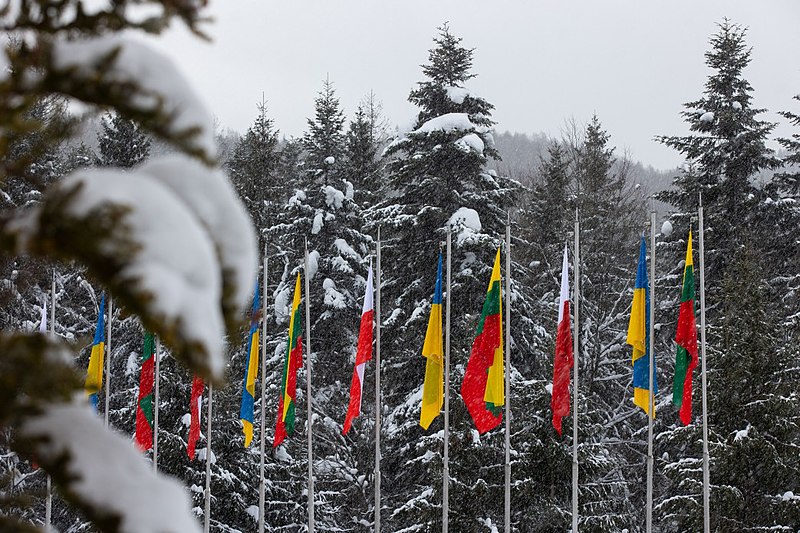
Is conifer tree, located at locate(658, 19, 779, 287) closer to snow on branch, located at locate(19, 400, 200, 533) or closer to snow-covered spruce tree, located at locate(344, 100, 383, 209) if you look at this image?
snow-covered spruce tree, located at locate(344, 100, 383, 209)

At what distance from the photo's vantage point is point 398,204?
872 inches

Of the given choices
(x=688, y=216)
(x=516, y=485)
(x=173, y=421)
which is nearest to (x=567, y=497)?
(x=516, y=485)

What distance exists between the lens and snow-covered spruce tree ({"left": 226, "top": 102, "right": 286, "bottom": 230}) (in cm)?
2983

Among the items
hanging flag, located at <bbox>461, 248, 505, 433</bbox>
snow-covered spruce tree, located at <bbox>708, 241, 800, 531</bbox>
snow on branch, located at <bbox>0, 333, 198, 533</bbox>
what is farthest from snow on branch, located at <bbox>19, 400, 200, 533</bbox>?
snow-covered spruce tree, located at <bbox>708, 241, 800, 531</bbox>

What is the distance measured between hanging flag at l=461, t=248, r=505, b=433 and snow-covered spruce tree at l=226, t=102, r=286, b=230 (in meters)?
15.9

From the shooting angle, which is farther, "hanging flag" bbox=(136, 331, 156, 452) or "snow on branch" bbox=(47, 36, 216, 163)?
"hanging flag" bbox=(136, 331, 156, 452)

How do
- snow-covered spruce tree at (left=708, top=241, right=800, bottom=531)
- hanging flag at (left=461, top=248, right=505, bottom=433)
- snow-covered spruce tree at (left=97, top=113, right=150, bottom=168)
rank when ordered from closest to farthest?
hanging flag at (left=461, top=248, right=505, bottom=433) < snow-covered spruce tree at (left=708, top=241, right=800, bottom=531) < snow-covered spruce tree at (left=97, top=113, right=150, bottom=168)

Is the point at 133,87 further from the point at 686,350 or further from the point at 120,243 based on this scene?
the point at 686,350

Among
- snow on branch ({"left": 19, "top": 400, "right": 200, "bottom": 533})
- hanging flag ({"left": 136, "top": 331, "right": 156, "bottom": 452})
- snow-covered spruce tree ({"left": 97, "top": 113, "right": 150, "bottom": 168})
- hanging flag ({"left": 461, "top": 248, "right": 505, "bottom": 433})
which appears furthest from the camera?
snow-covered spruce tree ({"left": 97, "top": 113, "right": 150, "bottom": 168})

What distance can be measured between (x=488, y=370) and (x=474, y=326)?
4.82m

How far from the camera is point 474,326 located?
18781mm

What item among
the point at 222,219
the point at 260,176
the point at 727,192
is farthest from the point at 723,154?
the point at 222,219

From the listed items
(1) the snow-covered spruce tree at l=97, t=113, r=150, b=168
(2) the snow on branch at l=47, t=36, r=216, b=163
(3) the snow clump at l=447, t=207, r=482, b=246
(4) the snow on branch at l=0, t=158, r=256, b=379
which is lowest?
(4) the snow on branch at l=0, t=158, r=256, b=379

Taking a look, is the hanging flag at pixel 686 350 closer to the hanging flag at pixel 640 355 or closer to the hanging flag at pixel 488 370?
the hanging flag at pixel 640 355
